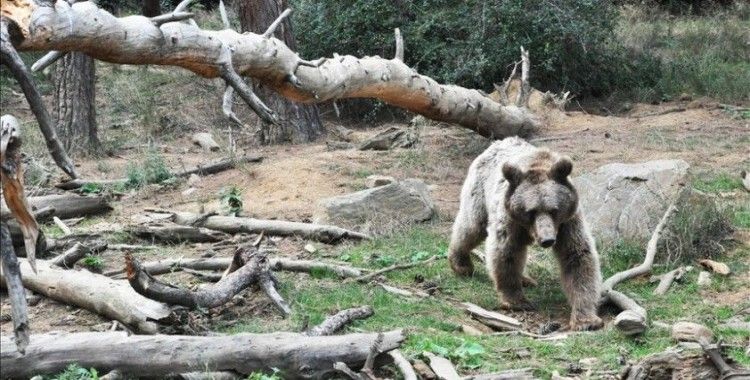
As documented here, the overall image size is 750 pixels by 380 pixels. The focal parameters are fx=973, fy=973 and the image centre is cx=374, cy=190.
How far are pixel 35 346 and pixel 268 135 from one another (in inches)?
333

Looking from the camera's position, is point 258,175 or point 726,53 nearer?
point 258,175

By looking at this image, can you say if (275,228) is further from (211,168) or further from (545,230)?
(545,230)

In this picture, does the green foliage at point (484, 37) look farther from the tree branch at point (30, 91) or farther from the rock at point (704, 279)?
the tree branch at point (30, 91)

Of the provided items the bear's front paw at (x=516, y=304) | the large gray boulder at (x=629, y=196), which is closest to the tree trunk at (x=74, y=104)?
the large gray boulder at (x=629, y=196)

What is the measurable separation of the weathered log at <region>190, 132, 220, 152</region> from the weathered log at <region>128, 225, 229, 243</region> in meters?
4.89

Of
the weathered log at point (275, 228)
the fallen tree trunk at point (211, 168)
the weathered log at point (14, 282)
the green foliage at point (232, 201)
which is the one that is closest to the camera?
the weathered log at point (14, 282)

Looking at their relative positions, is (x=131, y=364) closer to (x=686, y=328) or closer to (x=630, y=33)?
(x=686, y=328)

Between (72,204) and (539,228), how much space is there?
16.2 ft

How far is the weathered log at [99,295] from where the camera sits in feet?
20.5

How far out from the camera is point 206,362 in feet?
18.2

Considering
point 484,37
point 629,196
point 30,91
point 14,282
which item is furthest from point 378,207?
point 484,37

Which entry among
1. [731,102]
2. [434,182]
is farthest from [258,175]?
[731,102]

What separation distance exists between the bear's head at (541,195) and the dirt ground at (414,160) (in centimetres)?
237

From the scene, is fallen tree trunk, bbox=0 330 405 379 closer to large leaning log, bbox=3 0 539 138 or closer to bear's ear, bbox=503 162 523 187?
large leaning log, bbox=3 0 539 138
